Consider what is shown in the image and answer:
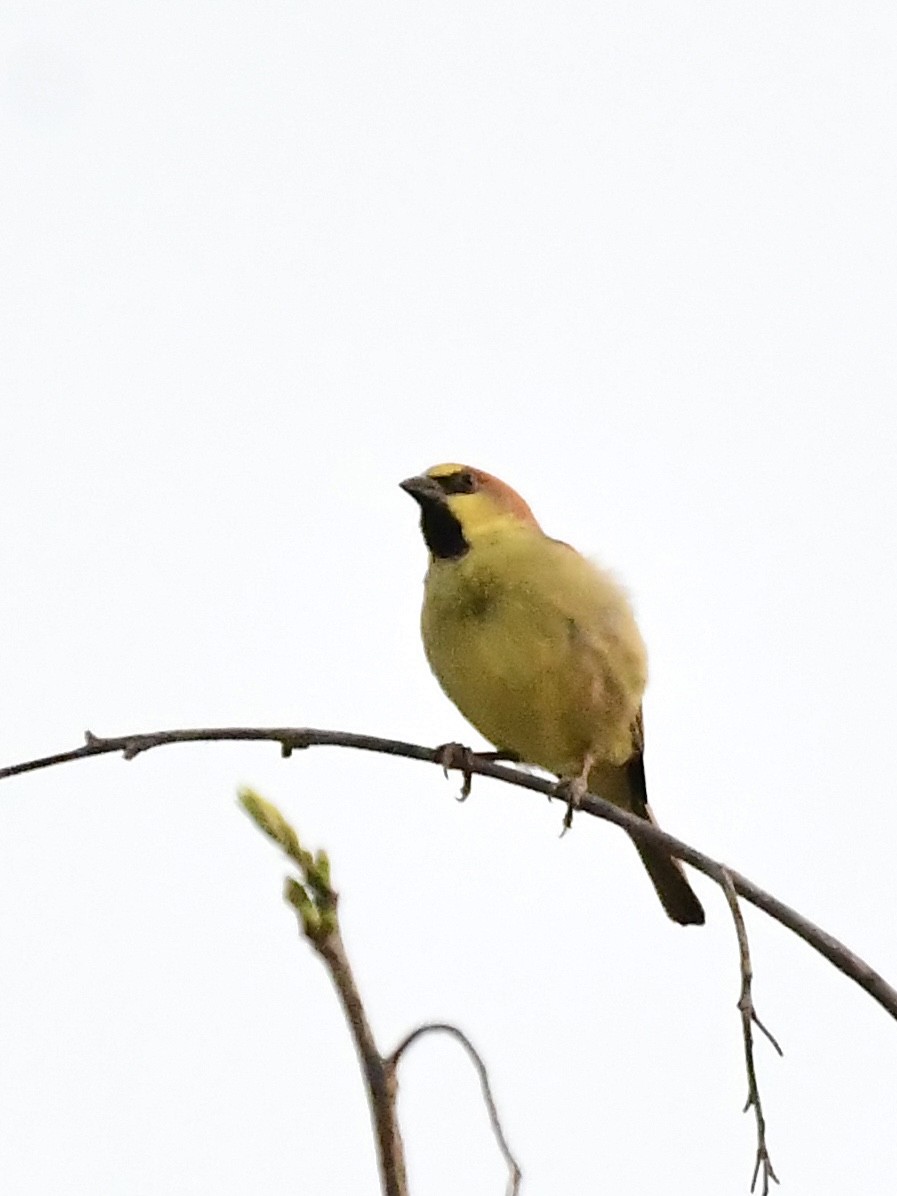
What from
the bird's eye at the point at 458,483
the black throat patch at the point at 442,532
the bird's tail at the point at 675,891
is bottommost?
the bird's tail at the point at 675,891

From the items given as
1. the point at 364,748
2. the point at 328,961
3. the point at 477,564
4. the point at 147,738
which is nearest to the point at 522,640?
the point at 477,564

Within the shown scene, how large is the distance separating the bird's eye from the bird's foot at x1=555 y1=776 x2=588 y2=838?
45.9 inches

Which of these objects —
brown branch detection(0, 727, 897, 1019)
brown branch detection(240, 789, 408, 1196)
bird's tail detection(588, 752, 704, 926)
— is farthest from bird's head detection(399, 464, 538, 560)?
brown branch detection(240, 789, 408, 1196)

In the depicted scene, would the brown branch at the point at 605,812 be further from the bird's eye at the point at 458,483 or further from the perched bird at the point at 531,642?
the bird's eye at the point at 458,483

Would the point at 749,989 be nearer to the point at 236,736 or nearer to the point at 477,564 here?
the point at 236,736

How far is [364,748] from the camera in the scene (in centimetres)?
320

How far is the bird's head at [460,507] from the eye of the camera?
5668mm

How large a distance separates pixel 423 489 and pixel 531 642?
0.91m

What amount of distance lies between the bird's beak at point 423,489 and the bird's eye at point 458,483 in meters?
0.02

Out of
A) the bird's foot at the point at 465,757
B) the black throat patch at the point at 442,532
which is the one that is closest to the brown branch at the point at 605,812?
the bird's foot at the point at 465,757

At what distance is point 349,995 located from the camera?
7.38 ft

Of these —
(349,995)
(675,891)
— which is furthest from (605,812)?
(675,891)

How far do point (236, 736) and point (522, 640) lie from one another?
2.30 metres

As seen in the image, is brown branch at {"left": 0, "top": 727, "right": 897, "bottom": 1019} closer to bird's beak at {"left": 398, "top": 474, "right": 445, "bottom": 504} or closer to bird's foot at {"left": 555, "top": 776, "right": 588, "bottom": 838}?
bird's foot at {"left": 555, "top": 776, "right": 588, "bottom": 838}
